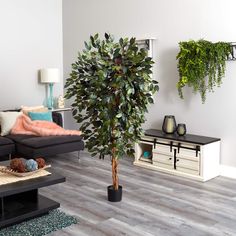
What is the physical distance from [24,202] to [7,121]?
87.2 inches

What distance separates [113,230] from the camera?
3.00 metres

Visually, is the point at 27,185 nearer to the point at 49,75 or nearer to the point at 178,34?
the point at 178,34

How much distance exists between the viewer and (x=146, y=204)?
3.60 meters

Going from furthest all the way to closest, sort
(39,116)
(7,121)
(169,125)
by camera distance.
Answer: (39,116)
(7,121)
(169,125)

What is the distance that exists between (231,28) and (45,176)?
2837 mm

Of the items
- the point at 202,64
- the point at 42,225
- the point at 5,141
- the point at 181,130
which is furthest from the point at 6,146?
the point at 202,64

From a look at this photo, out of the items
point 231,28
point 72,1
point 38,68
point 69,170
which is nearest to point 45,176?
point 69,170

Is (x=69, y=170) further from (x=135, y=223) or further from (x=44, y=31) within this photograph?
(x=44, y=31)

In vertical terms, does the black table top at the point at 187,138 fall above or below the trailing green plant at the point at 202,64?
below

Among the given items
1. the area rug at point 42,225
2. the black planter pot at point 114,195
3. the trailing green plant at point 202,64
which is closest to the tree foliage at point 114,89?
the black planter pot at point 114,195

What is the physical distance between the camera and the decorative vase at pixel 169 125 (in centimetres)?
486

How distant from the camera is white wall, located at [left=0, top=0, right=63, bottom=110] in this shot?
5.89m

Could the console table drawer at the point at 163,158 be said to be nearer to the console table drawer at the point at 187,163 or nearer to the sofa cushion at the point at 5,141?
the console table drawer at the point at 187,163

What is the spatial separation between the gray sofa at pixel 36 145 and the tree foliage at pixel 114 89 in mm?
1418
